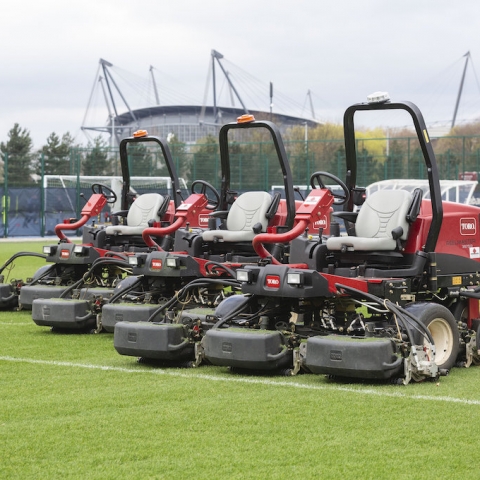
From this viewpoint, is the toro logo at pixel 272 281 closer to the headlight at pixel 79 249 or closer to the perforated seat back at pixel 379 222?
the perforated seat back at pixel 379 222

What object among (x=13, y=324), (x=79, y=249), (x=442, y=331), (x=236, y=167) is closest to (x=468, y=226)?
(x=442, y=331)

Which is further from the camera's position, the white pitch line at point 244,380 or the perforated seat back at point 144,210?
the perforated seat back at point 144,210

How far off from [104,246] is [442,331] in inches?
283

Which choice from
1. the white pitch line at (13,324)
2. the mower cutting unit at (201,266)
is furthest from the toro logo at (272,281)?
the white pitch line at (13,324)

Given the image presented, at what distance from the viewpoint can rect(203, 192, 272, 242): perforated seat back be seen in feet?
44.1

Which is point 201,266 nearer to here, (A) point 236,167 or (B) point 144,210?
(B) point 144,210

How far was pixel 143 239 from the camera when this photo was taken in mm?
15344

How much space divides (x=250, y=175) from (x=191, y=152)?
3.00 metres

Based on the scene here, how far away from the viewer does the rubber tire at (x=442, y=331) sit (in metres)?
9.96

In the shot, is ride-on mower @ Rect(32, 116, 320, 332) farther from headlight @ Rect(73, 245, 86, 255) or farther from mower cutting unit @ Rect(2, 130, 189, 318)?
headlight @ Rect(73, 245, 86, 255)

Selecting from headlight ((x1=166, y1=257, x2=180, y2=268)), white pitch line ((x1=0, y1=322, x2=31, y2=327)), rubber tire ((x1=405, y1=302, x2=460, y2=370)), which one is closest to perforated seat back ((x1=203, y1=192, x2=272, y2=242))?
headlight ((x1=166, y1=257, x2=180, y2=268))

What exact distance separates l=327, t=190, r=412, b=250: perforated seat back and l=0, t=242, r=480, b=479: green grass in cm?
152

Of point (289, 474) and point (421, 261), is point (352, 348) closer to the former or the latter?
point (421, 261)

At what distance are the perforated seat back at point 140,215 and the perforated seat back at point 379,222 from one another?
5514 millimetres
